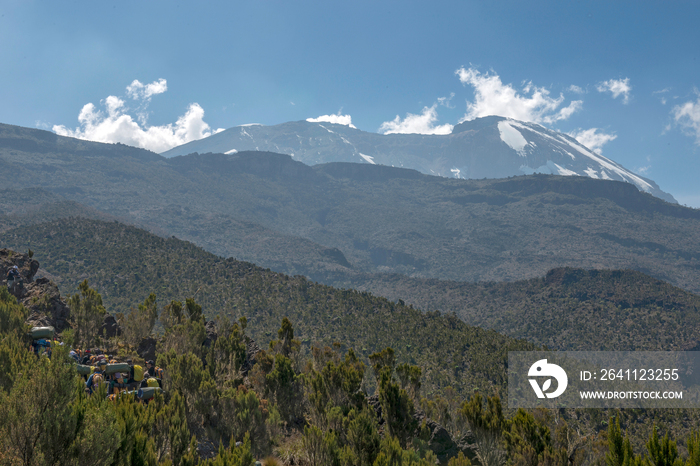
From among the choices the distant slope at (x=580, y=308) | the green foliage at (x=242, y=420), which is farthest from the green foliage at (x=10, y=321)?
the distant slope at (x=580, y=308)

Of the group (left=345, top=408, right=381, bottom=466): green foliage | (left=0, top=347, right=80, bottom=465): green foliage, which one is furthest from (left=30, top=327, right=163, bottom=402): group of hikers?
(left=345, top=408, right=381, bottom=466): green foliage

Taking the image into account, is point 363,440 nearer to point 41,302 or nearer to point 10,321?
point 10,321

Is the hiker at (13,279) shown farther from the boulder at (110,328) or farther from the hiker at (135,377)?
the hiker at (135,377)

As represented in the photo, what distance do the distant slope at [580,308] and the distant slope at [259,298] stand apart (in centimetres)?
3441

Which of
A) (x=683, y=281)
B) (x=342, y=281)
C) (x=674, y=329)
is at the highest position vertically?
(x=683, y=281)

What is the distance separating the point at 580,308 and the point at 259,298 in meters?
75.7

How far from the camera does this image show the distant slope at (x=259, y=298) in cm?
5347

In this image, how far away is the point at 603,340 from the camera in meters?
77.8

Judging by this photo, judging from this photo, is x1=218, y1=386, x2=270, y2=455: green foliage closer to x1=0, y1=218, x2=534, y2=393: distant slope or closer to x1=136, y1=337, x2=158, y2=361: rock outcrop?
x1=136, y1=337, x2=158, y2=361: rock outcrop

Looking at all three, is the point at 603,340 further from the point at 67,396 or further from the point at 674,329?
the point at 67,396

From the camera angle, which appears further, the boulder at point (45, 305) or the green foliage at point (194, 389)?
the boulder at point (45, 305)

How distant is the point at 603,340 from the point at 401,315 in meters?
42.2

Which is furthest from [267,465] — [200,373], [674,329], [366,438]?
[674,329]

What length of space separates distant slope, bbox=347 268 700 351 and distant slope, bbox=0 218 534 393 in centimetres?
3441
